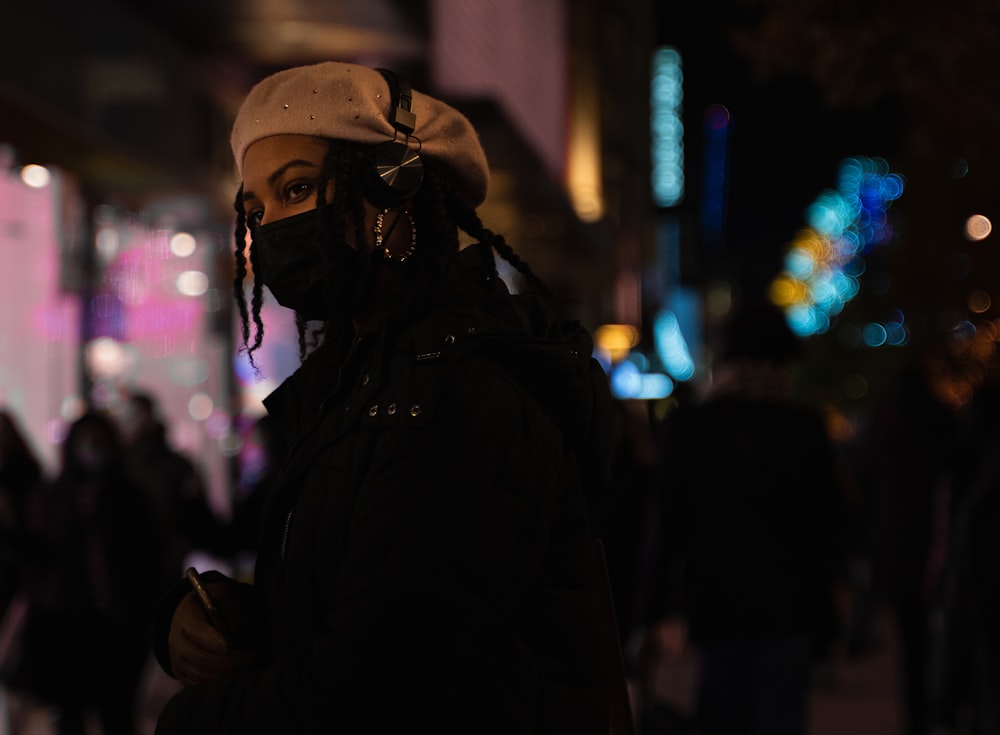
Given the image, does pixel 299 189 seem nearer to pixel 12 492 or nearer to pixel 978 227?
pixel 12 492

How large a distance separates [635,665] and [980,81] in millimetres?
7046

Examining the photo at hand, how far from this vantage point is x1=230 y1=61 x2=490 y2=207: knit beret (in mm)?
2246

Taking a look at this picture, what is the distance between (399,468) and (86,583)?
5495 millimetres

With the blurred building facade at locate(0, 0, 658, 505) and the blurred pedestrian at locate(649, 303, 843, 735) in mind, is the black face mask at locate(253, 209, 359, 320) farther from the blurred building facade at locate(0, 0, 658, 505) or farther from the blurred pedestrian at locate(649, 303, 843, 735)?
the blurred building facade at locate(0, 0, 658, 505)

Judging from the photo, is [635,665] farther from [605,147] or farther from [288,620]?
[605,147]

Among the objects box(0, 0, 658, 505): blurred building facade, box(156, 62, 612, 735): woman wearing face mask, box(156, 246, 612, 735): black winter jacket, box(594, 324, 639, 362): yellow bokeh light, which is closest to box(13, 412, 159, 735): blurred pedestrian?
box(0, 0, 658, 505): blurred building facade

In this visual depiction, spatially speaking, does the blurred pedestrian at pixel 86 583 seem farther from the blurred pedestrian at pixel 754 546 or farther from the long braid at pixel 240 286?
the long braid at pixel 240 286

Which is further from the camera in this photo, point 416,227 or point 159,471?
point 159,471

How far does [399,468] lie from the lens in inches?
78.5

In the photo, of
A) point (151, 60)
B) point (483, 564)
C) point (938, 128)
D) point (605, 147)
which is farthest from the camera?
point (605, 147)

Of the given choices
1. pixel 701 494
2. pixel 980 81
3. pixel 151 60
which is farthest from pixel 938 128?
pixel 701 494

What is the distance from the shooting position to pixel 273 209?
228 cm

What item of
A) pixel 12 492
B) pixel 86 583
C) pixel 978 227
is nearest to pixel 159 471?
pixel 12 492

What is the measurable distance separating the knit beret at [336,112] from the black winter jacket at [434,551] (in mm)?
270
